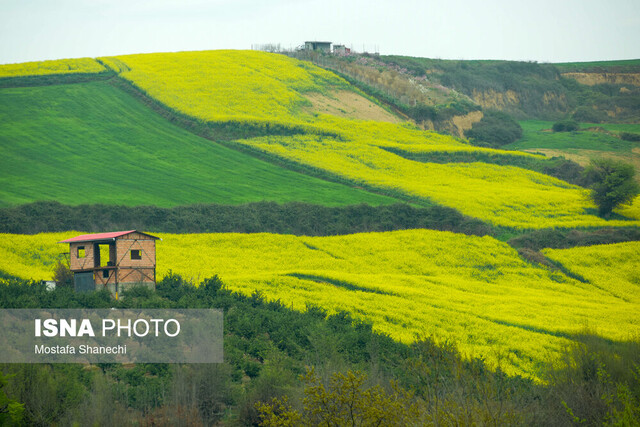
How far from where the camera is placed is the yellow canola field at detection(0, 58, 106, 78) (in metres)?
81.1

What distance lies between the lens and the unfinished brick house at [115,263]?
3119cm

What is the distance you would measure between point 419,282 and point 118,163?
3242 cm

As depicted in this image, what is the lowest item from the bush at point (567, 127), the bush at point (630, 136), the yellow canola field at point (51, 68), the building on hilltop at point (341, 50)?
the bush at point (630, 136)

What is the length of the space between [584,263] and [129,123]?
1837 inches

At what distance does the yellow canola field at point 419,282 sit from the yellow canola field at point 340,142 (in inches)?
376

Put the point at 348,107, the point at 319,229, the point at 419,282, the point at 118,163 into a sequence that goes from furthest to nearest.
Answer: the point at 348,107 < the point at 118,163 < the point at 319,229 < the point at 419,282

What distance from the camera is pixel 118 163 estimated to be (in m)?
60.7

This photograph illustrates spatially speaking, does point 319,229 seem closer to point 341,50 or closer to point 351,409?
point 351,409

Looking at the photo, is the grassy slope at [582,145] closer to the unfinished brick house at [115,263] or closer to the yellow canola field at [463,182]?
the yellow canola field at [463,182]

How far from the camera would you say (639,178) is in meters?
78.0

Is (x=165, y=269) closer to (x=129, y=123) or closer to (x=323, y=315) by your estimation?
(x=323, y=315)

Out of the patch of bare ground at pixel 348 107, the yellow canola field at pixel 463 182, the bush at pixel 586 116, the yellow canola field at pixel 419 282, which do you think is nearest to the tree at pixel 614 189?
the yellow canola field at pixel 463 182

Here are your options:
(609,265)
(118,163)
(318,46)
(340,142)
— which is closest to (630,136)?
(340,142)

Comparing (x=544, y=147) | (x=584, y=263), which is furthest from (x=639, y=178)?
(x=584, y=263)
